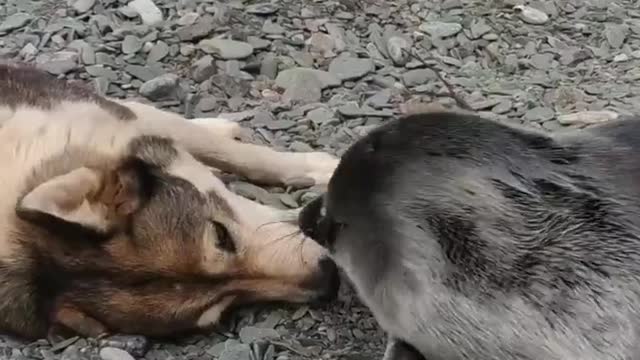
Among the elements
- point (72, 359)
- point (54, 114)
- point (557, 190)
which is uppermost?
point (557, 190)

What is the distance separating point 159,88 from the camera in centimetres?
529

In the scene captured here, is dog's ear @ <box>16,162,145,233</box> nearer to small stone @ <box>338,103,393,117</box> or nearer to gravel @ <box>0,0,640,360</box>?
gravel @ <box>0,0,640,360</box>

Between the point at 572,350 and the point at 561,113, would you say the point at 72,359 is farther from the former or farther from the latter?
the point at 561,113

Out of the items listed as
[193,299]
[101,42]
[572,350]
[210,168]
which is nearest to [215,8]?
[101,42]

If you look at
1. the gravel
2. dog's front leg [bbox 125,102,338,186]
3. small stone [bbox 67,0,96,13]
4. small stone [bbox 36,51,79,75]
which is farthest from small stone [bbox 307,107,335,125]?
small stone [bbox 67,0,96,13]

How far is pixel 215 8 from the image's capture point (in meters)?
5.77

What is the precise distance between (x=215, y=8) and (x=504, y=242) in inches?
111

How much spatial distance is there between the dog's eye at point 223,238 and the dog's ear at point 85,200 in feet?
Answer: 0.85

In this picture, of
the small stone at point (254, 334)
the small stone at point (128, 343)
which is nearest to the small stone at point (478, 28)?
the small stone at point (254, 334)

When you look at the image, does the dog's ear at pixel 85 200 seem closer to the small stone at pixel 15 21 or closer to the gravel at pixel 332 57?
the gravel at pixel 332 57

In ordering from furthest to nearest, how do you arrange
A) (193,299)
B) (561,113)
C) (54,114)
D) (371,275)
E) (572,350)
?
1. (561,113)
2. (54,114)
3. (193,299)
4. (371,275)
5. (572,350)

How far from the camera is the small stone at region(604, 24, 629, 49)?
5684 millimetres

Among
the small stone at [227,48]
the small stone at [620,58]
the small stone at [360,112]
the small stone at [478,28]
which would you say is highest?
the small stone at [227,48]

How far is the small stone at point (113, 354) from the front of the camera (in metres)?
4.07
